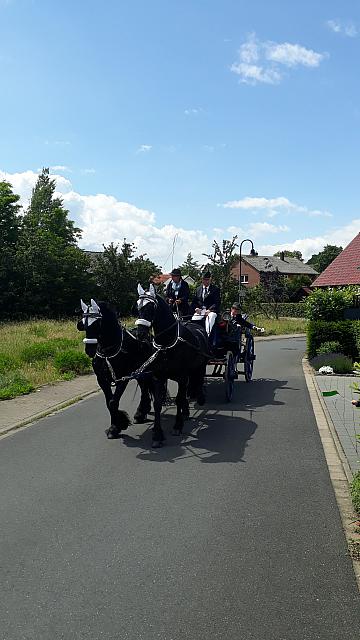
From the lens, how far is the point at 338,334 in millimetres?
17766

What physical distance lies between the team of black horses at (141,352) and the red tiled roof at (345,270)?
20509mm

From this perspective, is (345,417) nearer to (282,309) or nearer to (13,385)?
(13,385)

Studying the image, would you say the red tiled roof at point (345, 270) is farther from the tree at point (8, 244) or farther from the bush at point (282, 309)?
the tree at point (8, 244)

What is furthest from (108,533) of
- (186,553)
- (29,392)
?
(29,392)

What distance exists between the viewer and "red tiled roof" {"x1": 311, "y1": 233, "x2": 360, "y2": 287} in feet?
91.4

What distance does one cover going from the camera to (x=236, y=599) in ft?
12.2

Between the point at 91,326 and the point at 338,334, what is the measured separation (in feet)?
39.3

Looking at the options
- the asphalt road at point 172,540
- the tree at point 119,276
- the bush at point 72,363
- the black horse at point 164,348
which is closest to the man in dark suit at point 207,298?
the black horse at point 164,348

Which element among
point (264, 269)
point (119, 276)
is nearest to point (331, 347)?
point (119, 276)

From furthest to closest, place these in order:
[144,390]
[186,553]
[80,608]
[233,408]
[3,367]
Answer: [3,367], [233,408], [144,390], [186,553], [80,608]

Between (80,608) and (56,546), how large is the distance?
101 cm

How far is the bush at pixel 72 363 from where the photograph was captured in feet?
48.8

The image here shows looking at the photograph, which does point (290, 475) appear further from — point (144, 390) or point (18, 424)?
point (18, 424)

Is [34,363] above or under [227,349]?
under
